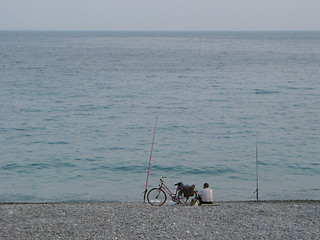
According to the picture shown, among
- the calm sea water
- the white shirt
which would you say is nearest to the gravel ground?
the white shirt

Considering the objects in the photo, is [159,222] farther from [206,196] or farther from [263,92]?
[263,92]

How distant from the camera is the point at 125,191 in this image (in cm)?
1441

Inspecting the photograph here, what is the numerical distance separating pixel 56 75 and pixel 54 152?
3125 cm

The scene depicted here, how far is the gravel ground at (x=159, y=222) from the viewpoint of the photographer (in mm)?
8719

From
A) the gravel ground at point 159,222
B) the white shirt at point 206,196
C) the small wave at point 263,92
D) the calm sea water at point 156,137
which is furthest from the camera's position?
the small wave at point 263,92

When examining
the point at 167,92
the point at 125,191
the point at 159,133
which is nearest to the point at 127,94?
the point at 167,92

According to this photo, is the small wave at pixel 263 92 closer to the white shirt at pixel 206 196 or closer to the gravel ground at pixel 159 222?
the gravel ground at pixel 159 222

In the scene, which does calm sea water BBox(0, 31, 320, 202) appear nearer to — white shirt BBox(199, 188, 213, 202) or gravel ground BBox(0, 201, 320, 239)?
white shirt BBox(199, 188, 213, 202)

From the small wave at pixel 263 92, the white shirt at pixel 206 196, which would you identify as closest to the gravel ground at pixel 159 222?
the white shirt at pixel 206 196

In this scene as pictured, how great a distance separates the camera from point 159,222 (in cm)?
938

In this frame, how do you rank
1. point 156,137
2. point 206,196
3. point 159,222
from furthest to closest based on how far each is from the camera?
point 156,137, point 206,196, point 159,222

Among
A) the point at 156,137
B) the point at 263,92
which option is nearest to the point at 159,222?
the point at 156,137

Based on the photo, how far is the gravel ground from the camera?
8719mm

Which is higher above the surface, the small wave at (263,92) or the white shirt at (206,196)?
the white shirt at (206,196)
